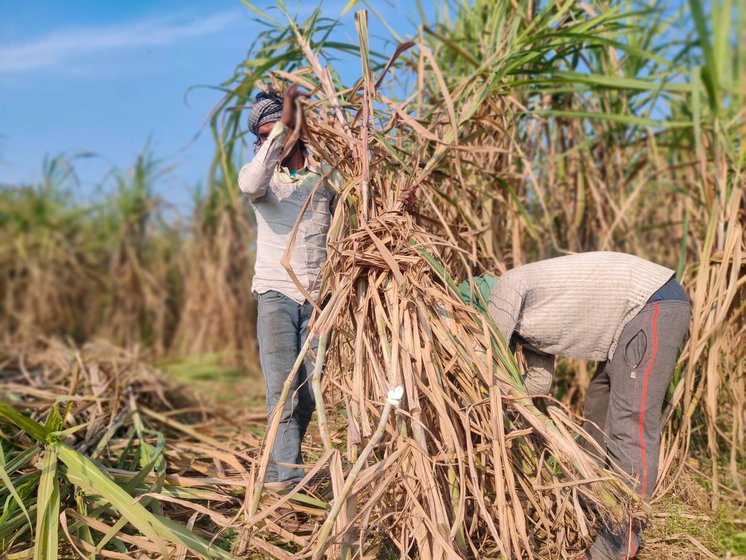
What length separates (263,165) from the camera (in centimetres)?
217

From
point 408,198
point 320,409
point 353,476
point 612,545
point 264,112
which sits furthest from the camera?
point 264,112

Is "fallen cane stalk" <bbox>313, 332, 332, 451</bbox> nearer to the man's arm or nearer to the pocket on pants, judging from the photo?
the man's arm

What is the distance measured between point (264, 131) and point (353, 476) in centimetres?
121

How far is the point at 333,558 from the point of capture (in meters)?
1.83

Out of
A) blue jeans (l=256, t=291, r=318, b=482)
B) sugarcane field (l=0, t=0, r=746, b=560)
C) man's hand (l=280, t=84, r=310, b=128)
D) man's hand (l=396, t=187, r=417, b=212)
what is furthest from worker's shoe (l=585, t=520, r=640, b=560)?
man's hand (l=280, t=84, r=310, b=128)

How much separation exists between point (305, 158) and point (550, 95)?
1.77 metres

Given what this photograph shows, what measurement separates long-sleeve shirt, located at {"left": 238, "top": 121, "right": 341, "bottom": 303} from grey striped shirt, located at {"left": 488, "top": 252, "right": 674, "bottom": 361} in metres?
0.63

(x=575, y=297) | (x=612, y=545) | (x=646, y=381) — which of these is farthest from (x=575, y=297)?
(x=612, y=545)

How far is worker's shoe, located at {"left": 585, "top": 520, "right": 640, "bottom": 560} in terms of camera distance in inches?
76.6

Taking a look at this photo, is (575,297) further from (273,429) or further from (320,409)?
(273,429)

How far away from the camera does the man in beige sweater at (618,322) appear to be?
215 centimetres

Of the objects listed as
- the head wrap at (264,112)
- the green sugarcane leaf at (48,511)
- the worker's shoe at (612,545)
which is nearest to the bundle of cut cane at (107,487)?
the green sugarcane leaf at (48,511)

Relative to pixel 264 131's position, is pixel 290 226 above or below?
below

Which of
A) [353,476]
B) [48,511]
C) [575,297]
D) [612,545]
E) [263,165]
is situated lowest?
[612,545]
